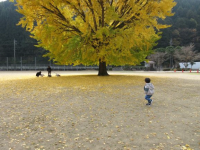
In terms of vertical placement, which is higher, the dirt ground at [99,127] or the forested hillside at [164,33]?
the forested hillside at [164,33]

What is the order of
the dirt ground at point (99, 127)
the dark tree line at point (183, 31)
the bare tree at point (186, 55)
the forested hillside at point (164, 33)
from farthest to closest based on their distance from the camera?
the forested hillside at point (164, 33), the dark tree line at point (183, 31), the bare tree at point (186, 55), the dirt ground at point (99, 127)

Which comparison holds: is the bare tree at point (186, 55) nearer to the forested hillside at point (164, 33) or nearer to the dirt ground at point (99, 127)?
the forested hillside at point (164, 33)

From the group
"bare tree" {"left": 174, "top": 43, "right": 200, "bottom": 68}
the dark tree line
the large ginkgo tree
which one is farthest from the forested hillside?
the large ginkgo tree

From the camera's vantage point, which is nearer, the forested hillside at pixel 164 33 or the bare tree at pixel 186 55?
the bare tree at pixel 186 55

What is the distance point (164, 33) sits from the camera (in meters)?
72.2

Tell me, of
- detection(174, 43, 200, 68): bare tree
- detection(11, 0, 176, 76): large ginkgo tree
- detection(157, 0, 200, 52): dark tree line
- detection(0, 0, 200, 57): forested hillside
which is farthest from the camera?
detection(0, 0, 200, 57): forested hillside

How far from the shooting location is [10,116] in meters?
4.90

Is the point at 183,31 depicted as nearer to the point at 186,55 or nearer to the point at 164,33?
the point at 164,33

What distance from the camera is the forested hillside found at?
233 feet

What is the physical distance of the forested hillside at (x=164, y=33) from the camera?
70.9m

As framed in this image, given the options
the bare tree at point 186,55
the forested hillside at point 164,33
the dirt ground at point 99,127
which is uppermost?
the forested hillside at point 164,33

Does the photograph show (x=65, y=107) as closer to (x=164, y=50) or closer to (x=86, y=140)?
(x=86, y=140)

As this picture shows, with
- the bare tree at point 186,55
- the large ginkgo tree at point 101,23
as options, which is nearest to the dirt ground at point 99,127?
the large ginkgo tree at point 101,23

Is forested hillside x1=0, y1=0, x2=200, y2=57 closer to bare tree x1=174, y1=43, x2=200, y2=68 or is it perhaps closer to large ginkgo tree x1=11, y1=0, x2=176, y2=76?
bare tree x1=174, y1=43, x2=200, y2=68
